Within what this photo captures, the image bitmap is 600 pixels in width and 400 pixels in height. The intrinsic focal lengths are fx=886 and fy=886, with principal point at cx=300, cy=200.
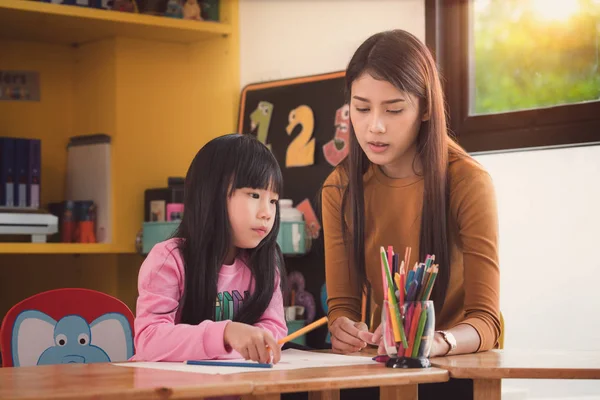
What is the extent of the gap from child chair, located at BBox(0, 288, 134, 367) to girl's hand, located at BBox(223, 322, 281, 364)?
536 millimetres

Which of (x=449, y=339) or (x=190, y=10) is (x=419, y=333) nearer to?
(x=449, y=339)

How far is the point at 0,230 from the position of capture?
273cm

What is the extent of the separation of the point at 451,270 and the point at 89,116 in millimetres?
1895

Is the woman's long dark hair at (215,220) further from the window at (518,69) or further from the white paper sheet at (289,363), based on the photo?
the window at (518,69)

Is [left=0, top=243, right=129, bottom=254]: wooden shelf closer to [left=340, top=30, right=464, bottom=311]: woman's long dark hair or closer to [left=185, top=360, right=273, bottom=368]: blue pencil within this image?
[left=340, top=30, right=464, bottom=311]: woman's long dark hair

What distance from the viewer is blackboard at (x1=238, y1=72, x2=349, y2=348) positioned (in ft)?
9.45

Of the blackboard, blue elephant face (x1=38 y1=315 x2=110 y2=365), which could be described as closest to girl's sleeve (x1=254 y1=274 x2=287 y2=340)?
blue elephant face (x1=38 y1=315 x2=110 y2=365)

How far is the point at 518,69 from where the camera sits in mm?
2621

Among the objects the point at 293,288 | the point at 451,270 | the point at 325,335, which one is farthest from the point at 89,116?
the point at 451,270

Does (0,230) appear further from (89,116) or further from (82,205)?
(89,116)

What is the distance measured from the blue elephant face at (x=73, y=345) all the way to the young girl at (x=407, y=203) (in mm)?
482

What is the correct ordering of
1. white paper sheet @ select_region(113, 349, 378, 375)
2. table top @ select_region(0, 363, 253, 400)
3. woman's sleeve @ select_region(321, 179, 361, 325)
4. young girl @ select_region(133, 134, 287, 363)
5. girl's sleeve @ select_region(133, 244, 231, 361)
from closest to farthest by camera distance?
1. table top @ select_region(0, 363, 253, 400)
2. white paper sheet @ select_region(113, 349, 378, 375)
3. girl's sleeve @ select_region(133, 244, 231, 361)
4. young girl @ select_region(133, 134, 287, 363)
5. woman's sleeve @ select_region(321, 179, 361, 325)

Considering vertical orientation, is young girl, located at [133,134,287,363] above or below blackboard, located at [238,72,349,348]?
below

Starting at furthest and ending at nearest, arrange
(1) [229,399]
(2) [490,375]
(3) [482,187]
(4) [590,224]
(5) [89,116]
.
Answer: (5) [89,116], (4) [590,224], (3) [482,187], (1) [229,399], (2) [490,375]
